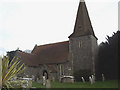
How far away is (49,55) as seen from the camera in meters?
29.0

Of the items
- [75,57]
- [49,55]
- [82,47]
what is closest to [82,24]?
[82,47]

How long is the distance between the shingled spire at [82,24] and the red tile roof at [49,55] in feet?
11.8

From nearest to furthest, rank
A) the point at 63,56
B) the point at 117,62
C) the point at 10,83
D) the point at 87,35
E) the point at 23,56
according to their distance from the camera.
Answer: the point at 10,83
the point at 117,62
the point at 87,35
the point at 63,56
the point at 23,56

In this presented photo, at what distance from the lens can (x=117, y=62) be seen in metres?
23.4

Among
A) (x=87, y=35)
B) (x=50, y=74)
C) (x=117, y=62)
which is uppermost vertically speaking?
(x=87, y=35)

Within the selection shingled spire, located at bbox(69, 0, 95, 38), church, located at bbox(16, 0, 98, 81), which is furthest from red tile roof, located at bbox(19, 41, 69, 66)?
shingled spire, located at bbox(69, 0, 95, 38)

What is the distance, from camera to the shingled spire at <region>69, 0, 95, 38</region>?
84.2 ft

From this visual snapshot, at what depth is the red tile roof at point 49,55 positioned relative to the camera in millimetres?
26875

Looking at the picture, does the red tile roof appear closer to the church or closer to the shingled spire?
the church

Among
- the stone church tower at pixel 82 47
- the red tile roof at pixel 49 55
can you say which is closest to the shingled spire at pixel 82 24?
the stone church tower at pixel 82 47

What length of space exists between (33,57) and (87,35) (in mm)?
11994

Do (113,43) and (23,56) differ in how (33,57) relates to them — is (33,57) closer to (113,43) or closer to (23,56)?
(23,56)

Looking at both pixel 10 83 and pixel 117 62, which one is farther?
pixel 117 62

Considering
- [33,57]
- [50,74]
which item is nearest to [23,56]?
[33,57]
